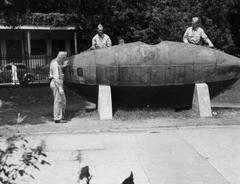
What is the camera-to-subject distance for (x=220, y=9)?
936 inches

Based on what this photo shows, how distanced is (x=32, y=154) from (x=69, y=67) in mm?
8757

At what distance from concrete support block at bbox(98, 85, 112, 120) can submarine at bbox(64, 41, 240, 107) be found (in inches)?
11.2

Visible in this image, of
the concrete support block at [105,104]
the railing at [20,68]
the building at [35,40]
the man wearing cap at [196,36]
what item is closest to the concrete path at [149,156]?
the concrete support block at [105,104]

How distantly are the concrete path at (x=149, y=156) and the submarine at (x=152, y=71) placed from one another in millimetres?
1831

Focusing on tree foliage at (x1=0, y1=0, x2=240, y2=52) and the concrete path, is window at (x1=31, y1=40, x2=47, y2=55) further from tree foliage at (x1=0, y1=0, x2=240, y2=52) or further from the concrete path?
the concrete path

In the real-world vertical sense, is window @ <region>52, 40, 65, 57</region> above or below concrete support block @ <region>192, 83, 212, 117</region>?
above

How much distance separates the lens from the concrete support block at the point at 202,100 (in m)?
11.5

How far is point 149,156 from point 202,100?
429 centimetres

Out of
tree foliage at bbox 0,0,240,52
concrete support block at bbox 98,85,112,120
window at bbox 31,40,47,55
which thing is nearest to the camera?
concrete support block at bbox 98,85,112,120

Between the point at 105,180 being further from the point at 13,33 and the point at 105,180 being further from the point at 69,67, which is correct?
the point at 13,33

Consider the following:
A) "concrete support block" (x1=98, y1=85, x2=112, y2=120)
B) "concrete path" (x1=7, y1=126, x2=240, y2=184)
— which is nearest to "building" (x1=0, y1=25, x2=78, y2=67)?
"concrete support block" (x1=98, y1=85, x2=112, y2=120)

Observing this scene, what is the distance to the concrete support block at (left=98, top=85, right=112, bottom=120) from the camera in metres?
11.4

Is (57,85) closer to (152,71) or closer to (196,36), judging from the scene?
(152,71)

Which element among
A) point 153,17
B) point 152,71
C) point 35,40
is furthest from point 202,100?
point 35,40
